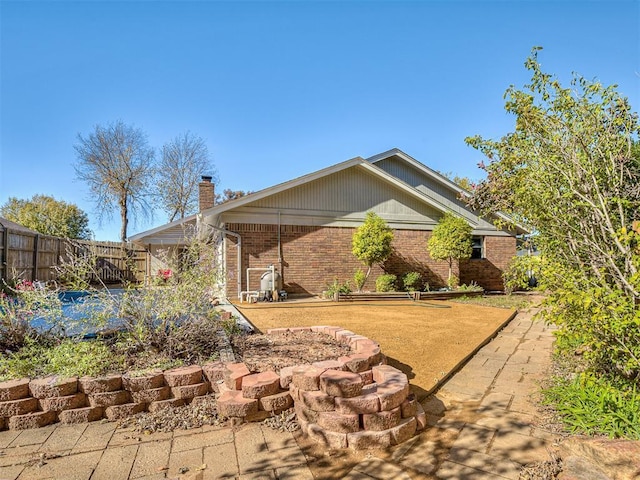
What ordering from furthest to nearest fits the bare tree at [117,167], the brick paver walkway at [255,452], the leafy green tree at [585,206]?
the bare tree at [117,167]
the leafy green tree at [585,206]
the brick paver walkway at [255,452]

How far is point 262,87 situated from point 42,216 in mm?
23938

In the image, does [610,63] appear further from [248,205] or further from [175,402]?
[248,205]

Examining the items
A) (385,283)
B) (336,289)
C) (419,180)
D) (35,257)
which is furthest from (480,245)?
(35,257)

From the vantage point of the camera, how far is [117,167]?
25188 millimetres

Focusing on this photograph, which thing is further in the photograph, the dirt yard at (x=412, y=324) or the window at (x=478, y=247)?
the window at (x=478, y=247)

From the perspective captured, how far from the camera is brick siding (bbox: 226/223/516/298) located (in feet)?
36.0

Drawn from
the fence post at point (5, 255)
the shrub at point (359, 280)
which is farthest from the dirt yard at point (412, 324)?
the fence post at point (5, 255)

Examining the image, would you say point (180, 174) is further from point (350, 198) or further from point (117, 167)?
point (350, 198)

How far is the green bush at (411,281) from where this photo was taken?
11945 millimetres

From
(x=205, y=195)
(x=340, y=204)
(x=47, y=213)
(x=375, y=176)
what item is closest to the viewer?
(x=205, y=195)

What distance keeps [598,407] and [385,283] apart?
886 cm

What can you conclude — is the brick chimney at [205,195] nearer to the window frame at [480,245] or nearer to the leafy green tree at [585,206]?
the leafy green tree at [585,206]

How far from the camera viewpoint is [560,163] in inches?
129

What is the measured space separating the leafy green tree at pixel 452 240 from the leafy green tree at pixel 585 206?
8470 millimetres
